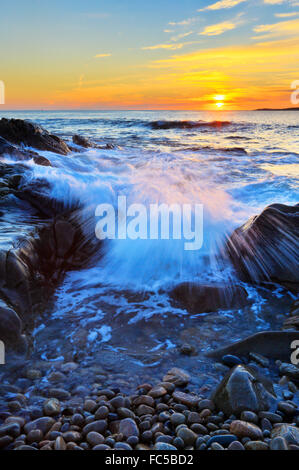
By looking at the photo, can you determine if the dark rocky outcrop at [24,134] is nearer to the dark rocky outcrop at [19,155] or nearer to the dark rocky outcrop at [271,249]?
the dark rocky outcrop at [19,155]

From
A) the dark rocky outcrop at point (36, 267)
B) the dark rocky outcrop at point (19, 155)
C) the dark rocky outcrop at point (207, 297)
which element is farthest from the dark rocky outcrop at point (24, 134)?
the dark rocky outcrop at point (207, 297)

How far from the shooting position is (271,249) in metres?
4.06

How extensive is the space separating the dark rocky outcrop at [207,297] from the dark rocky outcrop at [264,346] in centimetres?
75

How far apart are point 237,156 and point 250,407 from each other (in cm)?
1323

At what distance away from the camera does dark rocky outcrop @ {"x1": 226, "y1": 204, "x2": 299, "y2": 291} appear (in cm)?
390

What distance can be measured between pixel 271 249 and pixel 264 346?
1.67 meters

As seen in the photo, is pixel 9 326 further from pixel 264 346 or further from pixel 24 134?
pixel 24 134

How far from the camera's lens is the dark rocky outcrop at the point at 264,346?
2.65 m

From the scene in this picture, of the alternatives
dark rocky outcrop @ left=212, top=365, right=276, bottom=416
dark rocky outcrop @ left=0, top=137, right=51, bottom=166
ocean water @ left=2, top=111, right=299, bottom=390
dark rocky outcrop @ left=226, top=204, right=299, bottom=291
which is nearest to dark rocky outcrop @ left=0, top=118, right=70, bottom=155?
dark rocky outcrop @ left=0, top=137, right=51, bottom=166

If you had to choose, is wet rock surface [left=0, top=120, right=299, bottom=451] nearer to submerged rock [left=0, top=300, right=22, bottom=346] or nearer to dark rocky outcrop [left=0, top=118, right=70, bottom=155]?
submerged rock [left=0, top=300, right=22, bottom=346]

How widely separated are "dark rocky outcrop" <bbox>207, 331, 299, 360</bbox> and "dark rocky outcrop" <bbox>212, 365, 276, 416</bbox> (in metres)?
0.37

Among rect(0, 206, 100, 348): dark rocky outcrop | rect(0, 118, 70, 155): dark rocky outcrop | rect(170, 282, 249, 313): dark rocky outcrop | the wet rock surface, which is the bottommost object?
the wet rock surface
